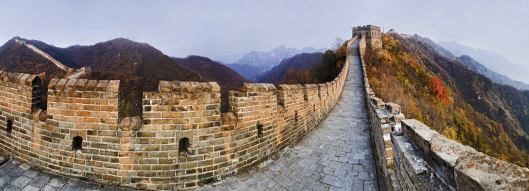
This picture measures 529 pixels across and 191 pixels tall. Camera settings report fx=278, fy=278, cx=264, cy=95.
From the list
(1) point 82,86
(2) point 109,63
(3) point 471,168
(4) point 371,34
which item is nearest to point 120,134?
(1) point 82,86

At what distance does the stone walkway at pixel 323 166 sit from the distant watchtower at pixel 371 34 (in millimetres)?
36084

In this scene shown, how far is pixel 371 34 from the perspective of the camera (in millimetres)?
41625

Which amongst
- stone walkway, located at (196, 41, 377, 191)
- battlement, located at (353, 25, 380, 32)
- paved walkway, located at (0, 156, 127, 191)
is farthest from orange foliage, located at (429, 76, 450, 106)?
paved walkway, located at (0, 156, 127, 191)

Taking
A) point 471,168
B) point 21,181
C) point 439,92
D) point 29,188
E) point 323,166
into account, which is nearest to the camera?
point 471,168

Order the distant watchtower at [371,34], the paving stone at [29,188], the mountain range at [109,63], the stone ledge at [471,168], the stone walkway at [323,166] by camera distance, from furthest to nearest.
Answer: the distant watchtower at [371,34]
the mountain range at [109,63]
the stone walkway at [323,166]
the paving stone at [29,188]
the stone ledge at [471,168]

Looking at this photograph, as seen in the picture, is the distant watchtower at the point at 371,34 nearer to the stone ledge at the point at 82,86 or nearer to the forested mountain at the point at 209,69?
the forested mountain at the point at 209,69

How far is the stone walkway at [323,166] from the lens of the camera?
4.41 m

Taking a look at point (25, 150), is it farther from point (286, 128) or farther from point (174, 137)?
point (286, 128)

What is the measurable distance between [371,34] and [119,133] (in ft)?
141

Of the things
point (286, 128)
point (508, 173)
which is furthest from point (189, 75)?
point (508, 173)

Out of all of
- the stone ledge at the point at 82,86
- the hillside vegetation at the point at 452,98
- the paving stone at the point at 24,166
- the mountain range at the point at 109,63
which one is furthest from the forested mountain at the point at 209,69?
the stone ledge at the point at 82,86

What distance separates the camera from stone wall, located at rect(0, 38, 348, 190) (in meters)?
3.99

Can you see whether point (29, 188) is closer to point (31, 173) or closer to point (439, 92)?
point (31, 173)

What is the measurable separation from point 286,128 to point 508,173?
4996 millimetres
